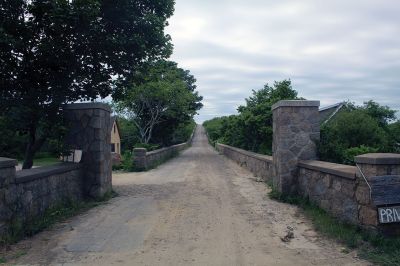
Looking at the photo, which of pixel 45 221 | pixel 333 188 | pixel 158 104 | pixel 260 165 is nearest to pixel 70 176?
pixel 45 221

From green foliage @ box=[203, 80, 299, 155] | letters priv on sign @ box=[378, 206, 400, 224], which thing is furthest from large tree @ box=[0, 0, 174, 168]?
green foliage @ box=[203, 80, 299, 155]

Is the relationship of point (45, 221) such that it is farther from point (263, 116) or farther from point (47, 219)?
point (263, 116)

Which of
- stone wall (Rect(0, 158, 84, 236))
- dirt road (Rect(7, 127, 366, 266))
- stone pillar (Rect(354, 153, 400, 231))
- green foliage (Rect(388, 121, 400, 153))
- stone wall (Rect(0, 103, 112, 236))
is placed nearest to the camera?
dirt road (Rect(7, 127, 366, 266))

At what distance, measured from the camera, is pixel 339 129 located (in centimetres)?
1498

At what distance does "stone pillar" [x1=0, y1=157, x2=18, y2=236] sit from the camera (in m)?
6.02

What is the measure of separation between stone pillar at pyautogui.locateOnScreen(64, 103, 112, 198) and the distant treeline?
510 centimetres

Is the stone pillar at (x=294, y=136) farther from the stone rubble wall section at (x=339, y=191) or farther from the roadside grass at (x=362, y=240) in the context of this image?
the roadside grass at (x=362, y=240)

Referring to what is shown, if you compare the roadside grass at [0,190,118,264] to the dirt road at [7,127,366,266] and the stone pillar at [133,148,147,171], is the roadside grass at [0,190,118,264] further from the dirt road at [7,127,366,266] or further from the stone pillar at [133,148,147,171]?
the stone pillar at [133,148,147,171]

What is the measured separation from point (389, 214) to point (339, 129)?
9.76 meters

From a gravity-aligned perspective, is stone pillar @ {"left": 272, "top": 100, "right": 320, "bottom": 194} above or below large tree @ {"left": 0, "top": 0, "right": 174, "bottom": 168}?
below

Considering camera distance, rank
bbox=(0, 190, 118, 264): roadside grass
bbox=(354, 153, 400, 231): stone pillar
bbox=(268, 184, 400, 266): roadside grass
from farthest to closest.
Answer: bbox=(0, 190, 118, 264): roadside grass → bbox=(354, 153, 400, 231): stone pillar → bbox=(268, 184, 400, 266): roadside grass

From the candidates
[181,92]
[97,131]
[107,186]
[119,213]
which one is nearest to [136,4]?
[97,131]

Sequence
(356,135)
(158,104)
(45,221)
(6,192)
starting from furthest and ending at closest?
(158,104) < (356,135) < (45,221) < (6,192)

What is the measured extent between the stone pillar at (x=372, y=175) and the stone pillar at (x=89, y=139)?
604 cm
